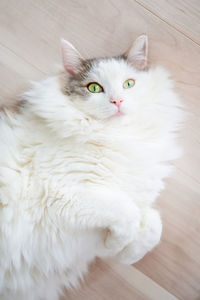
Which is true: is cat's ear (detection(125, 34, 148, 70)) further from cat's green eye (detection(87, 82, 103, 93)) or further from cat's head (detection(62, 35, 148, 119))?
cat's green eye (detection(87, 82, 103, 93))

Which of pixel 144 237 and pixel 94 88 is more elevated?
pixel 94 88

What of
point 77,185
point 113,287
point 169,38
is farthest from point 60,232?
point 169,38

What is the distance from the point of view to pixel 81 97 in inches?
40.9

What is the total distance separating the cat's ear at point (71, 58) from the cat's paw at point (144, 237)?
27.2 inches

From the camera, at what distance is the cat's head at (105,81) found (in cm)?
101

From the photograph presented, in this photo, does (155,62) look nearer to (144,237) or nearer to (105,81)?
(105,81)

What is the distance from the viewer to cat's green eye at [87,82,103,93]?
3.44 ft

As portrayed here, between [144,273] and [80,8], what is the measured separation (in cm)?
135

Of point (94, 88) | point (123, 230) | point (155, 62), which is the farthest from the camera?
point (155, 62)

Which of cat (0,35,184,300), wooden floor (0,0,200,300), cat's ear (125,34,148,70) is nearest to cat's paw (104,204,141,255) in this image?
cat (0,35,184,300)

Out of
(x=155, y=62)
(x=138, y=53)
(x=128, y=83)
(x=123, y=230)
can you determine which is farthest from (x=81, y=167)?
(x=155, y=62)

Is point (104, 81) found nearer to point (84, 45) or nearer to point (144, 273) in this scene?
point (84, 45)

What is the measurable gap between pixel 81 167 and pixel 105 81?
14.3 inches

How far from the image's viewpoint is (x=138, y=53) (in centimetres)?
112
